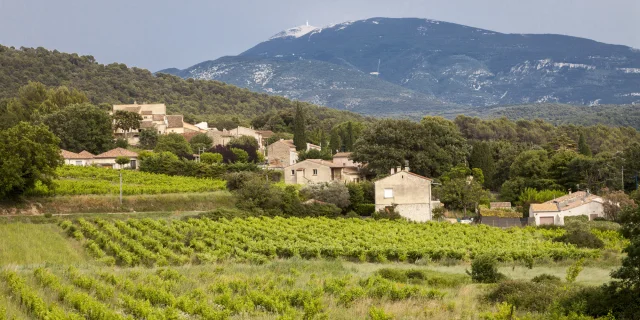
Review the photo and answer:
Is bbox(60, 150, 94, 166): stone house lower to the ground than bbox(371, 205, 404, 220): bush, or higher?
higher

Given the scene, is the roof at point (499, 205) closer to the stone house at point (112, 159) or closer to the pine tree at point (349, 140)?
the stone house at point (112, 159)

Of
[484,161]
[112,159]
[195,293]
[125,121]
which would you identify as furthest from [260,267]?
[125,121]

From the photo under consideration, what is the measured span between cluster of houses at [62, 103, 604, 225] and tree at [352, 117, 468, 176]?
209 cm

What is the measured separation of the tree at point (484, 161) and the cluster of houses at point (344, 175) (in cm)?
1028

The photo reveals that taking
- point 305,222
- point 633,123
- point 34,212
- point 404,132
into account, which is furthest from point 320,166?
point 633,123

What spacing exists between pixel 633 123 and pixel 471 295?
600ft

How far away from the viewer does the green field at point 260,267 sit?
20562 millimetres

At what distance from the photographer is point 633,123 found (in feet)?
639

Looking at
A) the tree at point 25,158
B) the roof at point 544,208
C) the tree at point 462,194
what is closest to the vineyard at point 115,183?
the tree at point 25,158

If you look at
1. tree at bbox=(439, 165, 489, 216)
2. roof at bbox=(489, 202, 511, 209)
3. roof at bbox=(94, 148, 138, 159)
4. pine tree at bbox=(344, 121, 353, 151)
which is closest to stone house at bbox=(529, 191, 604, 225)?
roof at bbox=(489, 202, 511, 209)

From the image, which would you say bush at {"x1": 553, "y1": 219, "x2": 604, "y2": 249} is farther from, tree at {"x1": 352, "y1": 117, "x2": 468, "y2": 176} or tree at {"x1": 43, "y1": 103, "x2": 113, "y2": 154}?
tree at {"x1": 43, "y1": 103, "x2": 113, "y2": 154}

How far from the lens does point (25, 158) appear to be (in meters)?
46.8

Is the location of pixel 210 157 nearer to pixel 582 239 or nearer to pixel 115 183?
pixel 115 183

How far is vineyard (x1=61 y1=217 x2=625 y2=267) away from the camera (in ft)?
117
